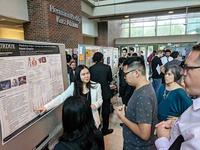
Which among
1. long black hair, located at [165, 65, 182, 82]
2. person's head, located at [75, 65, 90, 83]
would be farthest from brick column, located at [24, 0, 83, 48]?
long black hair, located at [165, 65, 182, 82]

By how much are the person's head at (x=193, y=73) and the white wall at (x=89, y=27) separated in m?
9.86

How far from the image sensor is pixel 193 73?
907 mm

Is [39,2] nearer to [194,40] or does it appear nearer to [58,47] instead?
[58,47]

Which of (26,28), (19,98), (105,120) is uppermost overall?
(26,28)

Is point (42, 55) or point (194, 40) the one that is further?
point (194, 40)

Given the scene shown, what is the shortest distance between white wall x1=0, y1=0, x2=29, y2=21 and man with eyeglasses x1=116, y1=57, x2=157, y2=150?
4927 mm

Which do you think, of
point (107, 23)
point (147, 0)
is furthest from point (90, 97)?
point (107, 23)

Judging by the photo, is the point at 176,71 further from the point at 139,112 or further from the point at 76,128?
the point at 76,128

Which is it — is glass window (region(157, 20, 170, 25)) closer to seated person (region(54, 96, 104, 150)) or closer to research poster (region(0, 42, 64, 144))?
research poster (region(0, 42, 64, 144))

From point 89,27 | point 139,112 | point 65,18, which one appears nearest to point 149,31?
point 89,27

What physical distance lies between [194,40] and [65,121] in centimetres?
1356

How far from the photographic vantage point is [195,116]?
2.77 ft

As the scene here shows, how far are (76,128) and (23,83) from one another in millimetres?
476

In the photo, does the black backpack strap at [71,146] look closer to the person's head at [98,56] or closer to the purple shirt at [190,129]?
the purple shirt at [190,129]
